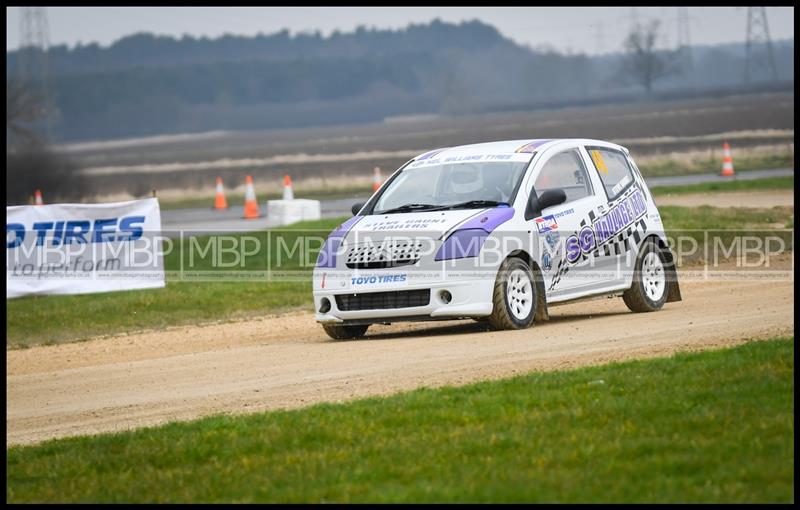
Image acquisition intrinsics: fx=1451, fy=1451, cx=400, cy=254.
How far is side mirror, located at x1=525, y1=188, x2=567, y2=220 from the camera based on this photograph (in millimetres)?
12883

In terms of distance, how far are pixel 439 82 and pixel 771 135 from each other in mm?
92747

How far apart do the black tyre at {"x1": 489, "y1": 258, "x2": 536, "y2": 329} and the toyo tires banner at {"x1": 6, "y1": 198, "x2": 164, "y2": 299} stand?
23.9 feet

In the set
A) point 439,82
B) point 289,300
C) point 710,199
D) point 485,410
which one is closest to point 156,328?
point 289,300

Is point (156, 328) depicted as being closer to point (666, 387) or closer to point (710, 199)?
point (666, 387)

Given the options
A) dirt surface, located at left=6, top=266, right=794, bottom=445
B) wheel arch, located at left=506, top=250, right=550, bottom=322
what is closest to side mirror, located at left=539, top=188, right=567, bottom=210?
wheel arch, located at left=506, top=250, right=550, bottom=322

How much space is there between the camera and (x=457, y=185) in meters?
13.2

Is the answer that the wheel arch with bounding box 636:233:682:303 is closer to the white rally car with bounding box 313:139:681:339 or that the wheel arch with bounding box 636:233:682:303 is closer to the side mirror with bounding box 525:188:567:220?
the white rally car with bounding box 313:139:681:339

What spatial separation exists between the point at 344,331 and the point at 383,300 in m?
0.99

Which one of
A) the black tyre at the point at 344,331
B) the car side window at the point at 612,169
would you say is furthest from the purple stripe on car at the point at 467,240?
the car side window at the point at 612,169

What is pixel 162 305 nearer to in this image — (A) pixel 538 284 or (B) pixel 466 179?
(B) pixel 466 179

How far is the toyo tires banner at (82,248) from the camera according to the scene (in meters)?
18.1

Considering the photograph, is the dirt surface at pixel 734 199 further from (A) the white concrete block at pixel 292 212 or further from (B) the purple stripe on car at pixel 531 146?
(B) the purple stripe on car at pixel 531 146

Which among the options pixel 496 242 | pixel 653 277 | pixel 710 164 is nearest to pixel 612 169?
pixel 653 277

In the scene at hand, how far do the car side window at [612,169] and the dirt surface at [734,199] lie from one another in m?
13.4
